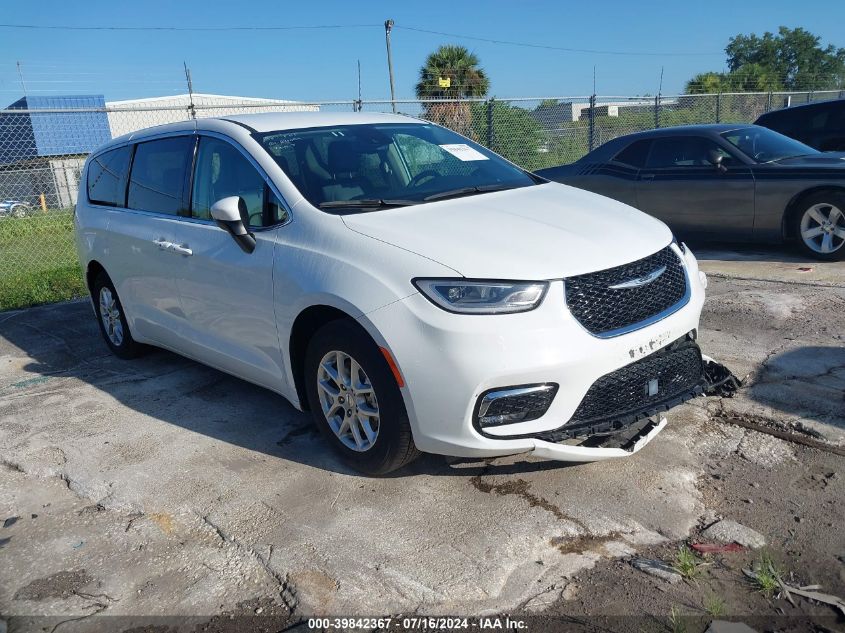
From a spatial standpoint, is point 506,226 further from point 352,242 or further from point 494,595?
point 494,595

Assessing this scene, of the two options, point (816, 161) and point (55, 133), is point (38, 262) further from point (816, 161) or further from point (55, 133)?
point (55, 133)

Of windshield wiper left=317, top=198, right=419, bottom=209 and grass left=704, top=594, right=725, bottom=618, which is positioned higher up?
windshield wiper left=317, top=198, right=419, bottom=209

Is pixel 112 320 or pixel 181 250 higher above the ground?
pixel 181 250

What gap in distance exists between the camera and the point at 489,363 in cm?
305

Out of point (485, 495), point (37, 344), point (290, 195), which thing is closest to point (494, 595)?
point (485, 495)

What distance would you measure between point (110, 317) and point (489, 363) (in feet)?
12.9

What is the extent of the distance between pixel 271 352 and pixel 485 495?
135cm

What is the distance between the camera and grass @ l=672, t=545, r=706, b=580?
274 cm

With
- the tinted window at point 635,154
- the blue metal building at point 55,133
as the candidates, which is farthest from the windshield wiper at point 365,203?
the blue metal building at point 55,133

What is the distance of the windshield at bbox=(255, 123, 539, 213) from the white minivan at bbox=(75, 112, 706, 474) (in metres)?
0.01

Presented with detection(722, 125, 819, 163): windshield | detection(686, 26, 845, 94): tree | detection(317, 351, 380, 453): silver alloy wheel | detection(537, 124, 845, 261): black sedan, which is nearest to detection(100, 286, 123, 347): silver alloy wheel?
detection(317, 351, 380, 453): silver alloy wheel

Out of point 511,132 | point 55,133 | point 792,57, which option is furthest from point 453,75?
point 792,57

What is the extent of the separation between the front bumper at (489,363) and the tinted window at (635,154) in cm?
600

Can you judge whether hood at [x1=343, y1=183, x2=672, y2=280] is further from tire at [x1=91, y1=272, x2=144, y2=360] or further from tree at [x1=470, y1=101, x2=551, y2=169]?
tree at [x1=470, y1=101, x2=551, y2=169]
